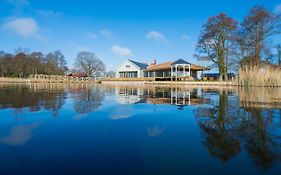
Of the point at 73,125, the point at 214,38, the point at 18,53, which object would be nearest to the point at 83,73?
the point at 18,53

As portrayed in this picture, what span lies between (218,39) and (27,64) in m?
56.0

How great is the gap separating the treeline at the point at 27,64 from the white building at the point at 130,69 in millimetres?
28307

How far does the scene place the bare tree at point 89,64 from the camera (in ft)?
250

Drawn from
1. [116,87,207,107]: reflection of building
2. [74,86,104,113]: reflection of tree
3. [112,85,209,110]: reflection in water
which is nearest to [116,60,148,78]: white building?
[112,85,209,110]: reflection in water

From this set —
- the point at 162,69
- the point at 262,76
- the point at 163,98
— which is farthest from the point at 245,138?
the point at 162,69

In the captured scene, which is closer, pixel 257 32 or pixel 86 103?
pixel 86 103

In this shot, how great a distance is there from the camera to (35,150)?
3.63 m

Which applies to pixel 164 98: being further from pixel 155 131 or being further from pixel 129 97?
pixel 155 131

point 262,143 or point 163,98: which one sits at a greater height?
point 163,98

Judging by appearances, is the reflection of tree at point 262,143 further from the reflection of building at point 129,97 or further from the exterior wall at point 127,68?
the exterior wall at point 127,68

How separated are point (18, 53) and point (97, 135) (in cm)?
7940

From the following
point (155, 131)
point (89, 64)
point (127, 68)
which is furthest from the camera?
point (89, 64)

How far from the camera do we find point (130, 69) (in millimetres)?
58219

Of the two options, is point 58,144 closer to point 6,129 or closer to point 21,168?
point 21,168
